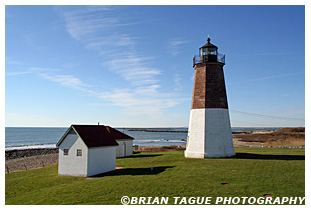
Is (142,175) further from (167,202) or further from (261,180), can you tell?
(261,180)

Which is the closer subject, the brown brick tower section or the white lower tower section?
the white lower tower section

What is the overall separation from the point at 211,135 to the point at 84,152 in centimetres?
1304

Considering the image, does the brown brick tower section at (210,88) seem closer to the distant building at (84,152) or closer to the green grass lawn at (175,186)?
the green grass lawn at (175,186)

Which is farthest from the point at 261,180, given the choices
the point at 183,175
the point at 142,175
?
the point at 142,175

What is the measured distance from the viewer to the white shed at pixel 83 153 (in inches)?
761

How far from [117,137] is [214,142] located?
13.3 meters

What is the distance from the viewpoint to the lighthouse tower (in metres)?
25.2

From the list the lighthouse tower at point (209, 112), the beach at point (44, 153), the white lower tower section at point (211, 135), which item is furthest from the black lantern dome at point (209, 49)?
the beach at point (44, 153)

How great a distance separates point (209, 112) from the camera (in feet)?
83.9

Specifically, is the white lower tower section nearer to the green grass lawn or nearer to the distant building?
the green grass lawn

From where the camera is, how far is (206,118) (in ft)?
83.6

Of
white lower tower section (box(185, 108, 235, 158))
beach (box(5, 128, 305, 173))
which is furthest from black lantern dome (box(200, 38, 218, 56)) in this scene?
beach (box(5, 128, 305, 173))

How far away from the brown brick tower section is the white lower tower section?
0.74m

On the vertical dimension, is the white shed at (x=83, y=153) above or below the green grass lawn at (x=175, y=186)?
above
